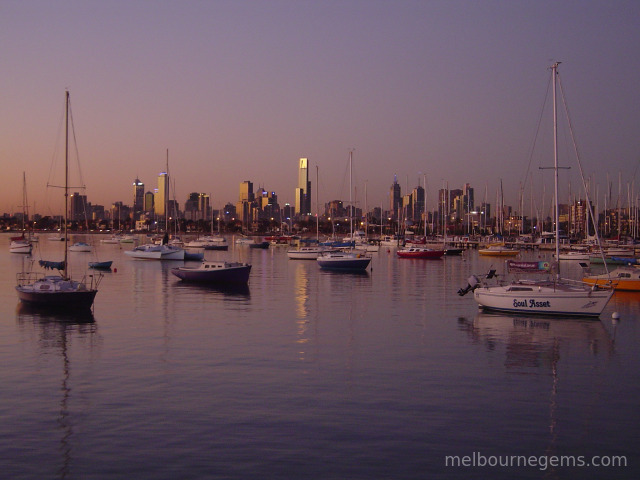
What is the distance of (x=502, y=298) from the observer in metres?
34.9

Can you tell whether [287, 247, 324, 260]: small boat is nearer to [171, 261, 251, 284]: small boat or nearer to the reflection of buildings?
the reflection of buildings

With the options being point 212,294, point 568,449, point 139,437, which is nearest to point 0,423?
point 139,437

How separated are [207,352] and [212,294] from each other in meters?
21.3

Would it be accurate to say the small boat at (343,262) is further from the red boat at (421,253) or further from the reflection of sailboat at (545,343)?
the reflection of sailboat at (545,343)

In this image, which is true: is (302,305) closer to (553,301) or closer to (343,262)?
(553,301)

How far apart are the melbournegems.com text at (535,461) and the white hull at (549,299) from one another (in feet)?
66.5

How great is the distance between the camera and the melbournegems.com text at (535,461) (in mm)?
13875

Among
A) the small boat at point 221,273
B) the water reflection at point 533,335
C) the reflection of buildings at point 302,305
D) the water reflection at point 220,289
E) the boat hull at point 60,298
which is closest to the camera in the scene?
the water reflection at point 533,335

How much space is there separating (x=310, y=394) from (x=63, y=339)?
13052 millimetres

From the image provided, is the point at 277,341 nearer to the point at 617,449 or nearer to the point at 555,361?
the point at 555,361

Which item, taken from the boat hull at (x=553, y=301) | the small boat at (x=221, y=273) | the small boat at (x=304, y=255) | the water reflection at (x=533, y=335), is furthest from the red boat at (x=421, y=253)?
the boat hull at (x=553, y=301)

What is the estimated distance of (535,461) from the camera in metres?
14.1

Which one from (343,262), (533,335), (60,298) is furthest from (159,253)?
(533,335)

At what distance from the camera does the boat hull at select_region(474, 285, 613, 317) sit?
33562 mm
